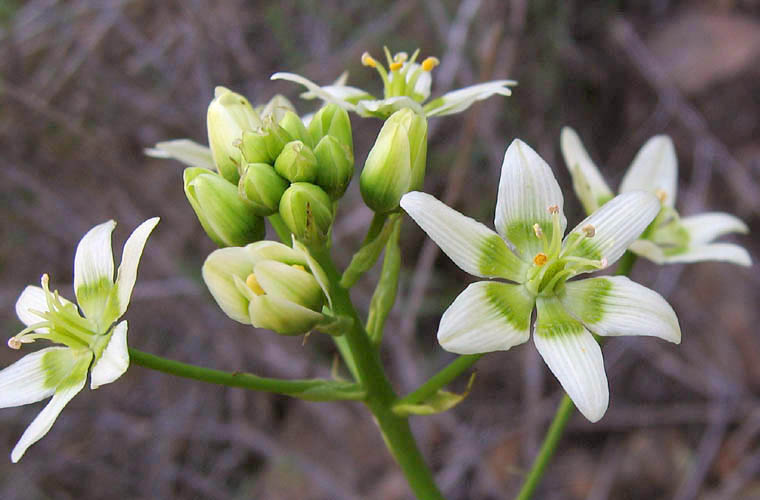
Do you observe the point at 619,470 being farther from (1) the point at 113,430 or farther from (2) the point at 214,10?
(2) the point at 214,10

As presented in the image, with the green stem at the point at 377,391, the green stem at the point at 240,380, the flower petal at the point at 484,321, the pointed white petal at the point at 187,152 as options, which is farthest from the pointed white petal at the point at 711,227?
the pointed white petal at the point at 187,152

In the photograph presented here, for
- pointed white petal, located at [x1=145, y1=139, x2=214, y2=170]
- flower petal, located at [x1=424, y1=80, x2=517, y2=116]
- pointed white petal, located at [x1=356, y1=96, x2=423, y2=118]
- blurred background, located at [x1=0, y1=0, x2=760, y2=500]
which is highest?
pointed white petal, located at [x1=356, y1=96, x2=423, y2=118]

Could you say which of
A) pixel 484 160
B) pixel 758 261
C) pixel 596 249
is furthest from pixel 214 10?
pixel 758 261

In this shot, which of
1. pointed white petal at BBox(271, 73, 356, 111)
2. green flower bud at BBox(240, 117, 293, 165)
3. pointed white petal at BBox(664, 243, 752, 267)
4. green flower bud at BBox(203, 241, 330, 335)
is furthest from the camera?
pointed white petal at BBox(664, 243, 752, 267)

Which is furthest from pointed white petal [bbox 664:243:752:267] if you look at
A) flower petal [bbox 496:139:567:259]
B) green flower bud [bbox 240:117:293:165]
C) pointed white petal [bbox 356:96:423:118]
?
green flower bud [bbox 240:117:293:165]

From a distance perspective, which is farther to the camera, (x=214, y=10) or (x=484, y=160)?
(x=484, y=160)

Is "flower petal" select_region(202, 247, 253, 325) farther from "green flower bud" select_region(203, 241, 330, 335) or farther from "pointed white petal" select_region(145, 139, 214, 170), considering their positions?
"pointed white petal" select_region(145, 139, 214, 170)
